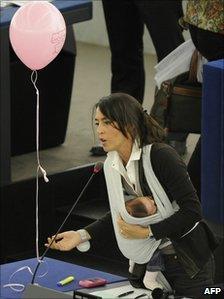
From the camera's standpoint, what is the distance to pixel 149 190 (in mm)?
3662

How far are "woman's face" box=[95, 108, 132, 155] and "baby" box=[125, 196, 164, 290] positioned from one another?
6.7 inches

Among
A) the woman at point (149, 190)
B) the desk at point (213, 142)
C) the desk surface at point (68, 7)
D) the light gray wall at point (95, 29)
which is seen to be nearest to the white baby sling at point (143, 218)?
the woman at point (149, 190)

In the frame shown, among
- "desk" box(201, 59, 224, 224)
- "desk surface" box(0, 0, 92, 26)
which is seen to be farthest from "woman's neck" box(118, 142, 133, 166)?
"desk surface" box(0, 0, 92, 26)

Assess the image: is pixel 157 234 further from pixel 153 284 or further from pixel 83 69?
pixel 83 69

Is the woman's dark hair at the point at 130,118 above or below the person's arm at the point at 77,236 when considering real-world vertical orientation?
above

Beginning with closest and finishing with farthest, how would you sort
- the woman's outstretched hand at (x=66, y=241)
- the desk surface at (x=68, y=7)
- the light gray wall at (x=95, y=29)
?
the woman's outstretched hand at (x=66, y=241), the desk surface at (x=68, y=7), the light gray wall at (x=95, y=29)

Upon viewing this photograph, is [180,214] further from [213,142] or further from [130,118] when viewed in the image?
[213,142]

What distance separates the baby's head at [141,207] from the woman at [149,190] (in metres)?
0.02

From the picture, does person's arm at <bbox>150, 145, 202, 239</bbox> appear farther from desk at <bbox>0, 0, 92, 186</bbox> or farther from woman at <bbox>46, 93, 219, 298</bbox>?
desk at <bbox>0, 0, 92, 186</bbox>

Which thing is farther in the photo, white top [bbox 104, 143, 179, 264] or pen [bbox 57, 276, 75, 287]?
pen [bbox 57, 276, 75, 287]

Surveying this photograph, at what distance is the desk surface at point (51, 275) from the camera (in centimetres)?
390

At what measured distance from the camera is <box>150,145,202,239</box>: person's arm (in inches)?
142

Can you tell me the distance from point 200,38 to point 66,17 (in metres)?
1.02

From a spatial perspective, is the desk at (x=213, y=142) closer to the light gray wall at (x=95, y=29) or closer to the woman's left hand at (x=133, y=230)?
the woman's left hand at (x=133, y=230)
